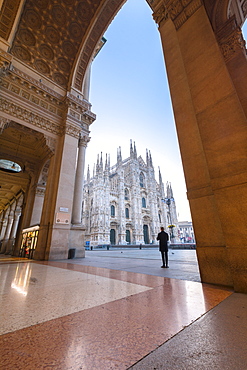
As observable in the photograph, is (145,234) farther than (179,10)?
Yes

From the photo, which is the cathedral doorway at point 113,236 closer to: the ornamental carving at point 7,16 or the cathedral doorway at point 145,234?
the cathedral doorway at point 145,234

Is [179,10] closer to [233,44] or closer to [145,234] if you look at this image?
[233,44]

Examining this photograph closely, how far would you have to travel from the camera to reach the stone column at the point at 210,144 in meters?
2.64

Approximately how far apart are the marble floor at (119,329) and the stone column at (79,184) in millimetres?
6754

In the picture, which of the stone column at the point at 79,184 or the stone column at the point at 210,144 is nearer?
the stone column at the point at 210,144

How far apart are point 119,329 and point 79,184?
886 cm

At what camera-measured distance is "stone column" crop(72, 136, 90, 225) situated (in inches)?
363

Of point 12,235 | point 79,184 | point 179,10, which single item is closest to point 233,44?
point 179,10

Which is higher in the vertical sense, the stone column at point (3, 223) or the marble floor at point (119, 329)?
the stone column at point (3, 223)

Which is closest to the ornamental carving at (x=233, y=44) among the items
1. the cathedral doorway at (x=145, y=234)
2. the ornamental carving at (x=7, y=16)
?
the ornamental carving at (x=7, y=16)

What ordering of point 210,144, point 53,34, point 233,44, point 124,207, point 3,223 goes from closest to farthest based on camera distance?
1. point 210,144
2. point 233,44
3. point 53,34
4. point 3,223
5. point 124,207

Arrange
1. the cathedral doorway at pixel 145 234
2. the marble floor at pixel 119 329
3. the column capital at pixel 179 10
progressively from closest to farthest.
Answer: the marble floor at pixel 119 329 → the column capital at pixel 179 10 → the cathedral doorway at pixel 145 234

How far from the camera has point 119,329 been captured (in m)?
1.43

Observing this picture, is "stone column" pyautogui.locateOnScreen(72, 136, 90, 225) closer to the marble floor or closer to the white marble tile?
the white marble tile
